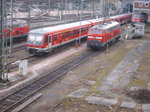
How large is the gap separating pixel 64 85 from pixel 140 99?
5.04 meters

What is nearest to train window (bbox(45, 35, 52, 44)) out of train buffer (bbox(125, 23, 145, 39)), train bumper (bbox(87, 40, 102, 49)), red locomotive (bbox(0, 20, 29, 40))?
train bumper (bbox(87, 40, 102, 49))

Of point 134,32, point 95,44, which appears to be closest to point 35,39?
point 95,44

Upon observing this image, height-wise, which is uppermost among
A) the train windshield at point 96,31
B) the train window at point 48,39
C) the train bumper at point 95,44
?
the train windshield at point 96,31

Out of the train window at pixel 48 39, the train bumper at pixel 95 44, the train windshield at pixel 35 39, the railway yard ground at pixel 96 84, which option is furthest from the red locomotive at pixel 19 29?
the train bumper at pixel 95 44

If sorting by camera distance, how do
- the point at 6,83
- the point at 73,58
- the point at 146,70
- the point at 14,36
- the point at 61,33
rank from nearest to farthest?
the point at 6,83, the point at 146,70, the point at 73,58, the point at 61,33, the point at 14,36

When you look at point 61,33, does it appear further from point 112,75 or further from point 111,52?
point 112,75

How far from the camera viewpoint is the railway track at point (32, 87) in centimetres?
1372

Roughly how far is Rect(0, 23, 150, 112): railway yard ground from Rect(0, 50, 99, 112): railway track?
0.47 m

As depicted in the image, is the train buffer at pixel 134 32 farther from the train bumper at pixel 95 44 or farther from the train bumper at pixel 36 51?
the train bumper at pixel 36 51

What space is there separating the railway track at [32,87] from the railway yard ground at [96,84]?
47 cm

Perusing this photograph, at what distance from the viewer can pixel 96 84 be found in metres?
17.2

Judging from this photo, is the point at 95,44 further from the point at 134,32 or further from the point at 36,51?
the point at 134,32

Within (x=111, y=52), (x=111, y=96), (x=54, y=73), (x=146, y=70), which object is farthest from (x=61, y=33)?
(x=111, y=96)

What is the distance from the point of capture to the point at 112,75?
63.2ft
